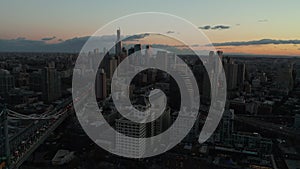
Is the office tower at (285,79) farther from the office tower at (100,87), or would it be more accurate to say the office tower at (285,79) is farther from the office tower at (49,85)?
the office tower at (49,85)

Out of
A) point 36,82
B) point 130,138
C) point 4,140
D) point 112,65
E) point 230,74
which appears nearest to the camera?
point 4,140

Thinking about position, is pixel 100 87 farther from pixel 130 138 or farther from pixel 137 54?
pixel 130 138

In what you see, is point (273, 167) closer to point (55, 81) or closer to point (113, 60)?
point (55, 81)

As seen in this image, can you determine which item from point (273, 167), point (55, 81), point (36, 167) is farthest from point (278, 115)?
point (55, 81)

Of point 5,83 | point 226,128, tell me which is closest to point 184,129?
point 226,128

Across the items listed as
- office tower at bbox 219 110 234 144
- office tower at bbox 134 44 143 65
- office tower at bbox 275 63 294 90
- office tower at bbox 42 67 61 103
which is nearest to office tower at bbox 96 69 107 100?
office tower at bbox 134 44 143 65

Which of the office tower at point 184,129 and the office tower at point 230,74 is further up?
the office tower at point 230,74

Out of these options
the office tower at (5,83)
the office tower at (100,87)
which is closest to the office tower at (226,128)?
the office tower at (100,87)
